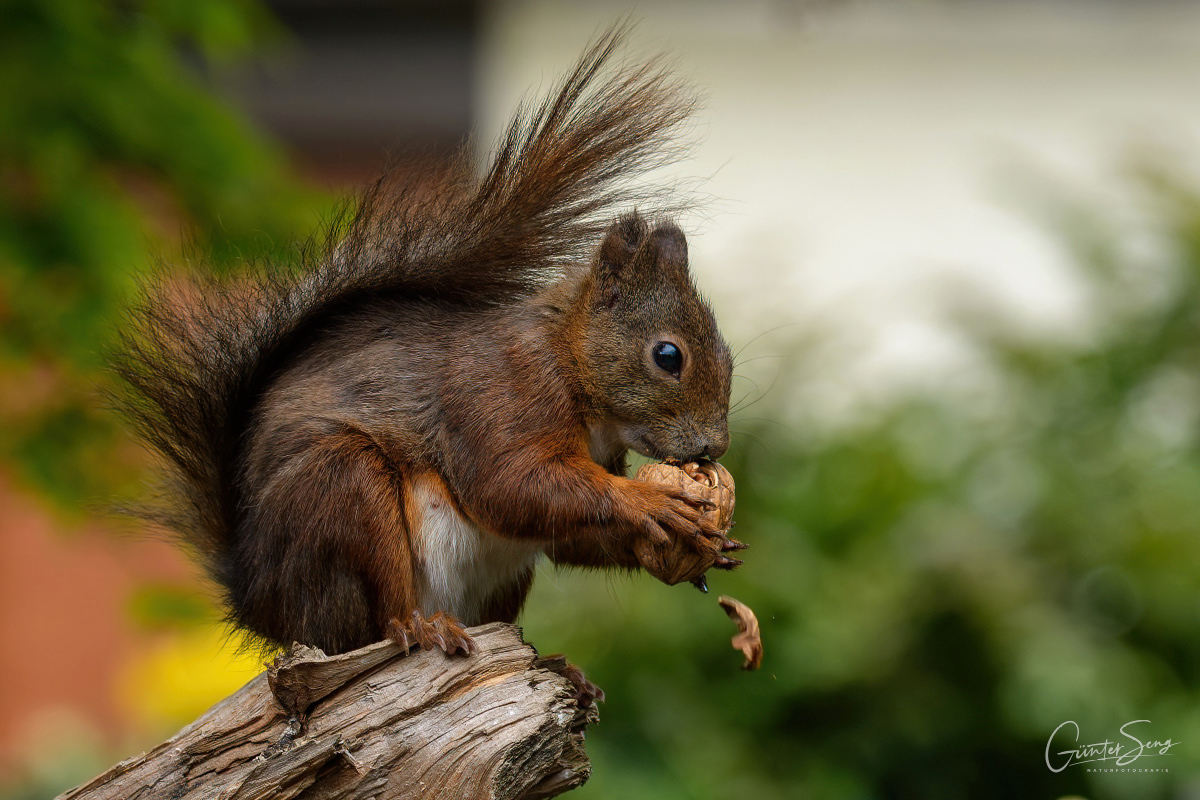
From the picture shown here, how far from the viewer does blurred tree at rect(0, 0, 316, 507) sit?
2176 mm

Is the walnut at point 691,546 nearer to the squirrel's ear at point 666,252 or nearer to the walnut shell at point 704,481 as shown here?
the walnut shell at point 704,481

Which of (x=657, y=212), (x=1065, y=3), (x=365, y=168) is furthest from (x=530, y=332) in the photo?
(x=1065, y=3)

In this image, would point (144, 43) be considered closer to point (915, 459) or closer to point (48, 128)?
point (48, 128)

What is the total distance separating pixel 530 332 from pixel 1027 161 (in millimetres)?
3612

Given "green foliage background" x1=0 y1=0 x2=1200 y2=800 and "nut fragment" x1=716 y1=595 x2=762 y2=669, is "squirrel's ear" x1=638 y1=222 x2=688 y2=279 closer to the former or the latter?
"nut fragment" x1=716 y1=595 x2=762 y2=669

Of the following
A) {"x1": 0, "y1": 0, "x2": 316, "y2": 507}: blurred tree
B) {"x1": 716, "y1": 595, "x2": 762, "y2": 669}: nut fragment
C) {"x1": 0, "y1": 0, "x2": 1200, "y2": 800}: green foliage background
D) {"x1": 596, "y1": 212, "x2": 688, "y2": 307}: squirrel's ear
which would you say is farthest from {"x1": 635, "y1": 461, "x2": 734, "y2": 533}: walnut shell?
{"x1": 0, "y1": 0, "x2": 316, "y2": 507}: blurred tree

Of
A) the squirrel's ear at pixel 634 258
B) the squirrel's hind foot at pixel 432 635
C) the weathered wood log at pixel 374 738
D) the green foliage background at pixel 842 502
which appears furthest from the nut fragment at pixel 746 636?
the green foliage background at pixel 842 502

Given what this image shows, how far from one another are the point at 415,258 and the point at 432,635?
0.56 m

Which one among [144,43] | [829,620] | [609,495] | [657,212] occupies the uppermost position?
[144,43]

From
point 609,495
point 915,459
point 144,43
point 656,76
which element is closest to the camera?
point 609,495

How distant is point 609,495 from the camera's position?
4.87 ft

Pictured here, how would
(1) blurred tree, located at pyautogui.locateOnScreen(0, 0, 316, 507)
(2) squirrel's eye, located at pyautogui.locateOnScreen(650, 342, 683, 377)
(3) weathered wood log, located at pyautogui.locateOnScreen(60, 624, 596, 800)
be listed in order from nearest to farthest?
(3) weathered wood log, located at pyautogui.locateOnScreen(60, 624, 596, 800) → (2) squirrel's eye, located at pyautogui.locateOnScreen(650, 342, 683, 377) → (1) blurred tree, located at pyautogui.locateOnScreen(0, 0, 316, 507)

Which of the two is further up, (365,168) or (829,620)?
(365,168)

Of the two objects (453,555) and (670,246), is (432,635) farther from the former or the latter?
(670,246)
